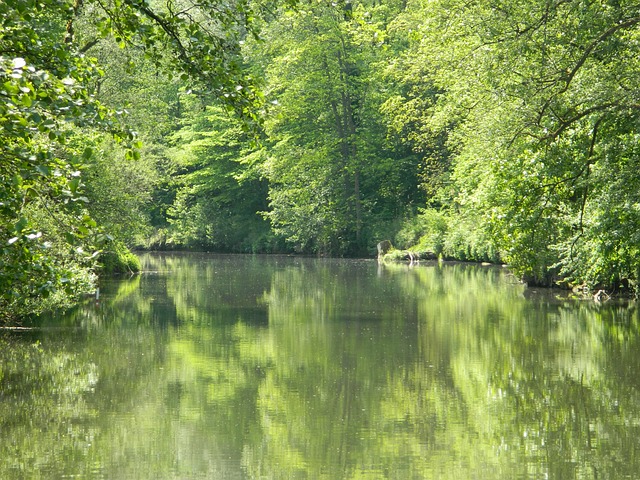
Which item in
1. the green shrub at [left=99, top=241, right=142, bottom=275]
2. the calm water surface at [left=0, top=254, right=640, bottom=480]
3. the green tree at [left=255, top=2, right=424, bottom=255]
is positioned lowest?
the calm water surface at [left=0, top=254, right=640, bottom=480]

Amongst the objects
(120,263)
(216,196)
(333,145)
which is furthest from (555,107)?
(216,196)

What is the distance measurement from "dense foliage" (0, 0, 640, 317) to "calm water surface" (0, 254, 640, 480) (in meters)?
1.47

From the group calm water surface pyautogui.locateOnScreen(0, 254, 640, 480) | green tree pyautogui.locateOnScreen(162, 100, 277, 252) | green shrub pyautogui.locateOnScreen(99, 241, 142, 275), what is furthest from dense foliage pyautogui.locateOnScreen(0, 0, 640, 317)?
green shrub pyautogui.locateOnScreen(99, 241, 142, 275)

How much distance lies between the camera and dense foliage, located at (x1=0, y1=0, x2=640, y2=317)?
5.96 meters

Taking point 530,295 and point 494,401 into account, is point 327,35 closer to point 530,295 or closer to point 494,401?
point 530,295

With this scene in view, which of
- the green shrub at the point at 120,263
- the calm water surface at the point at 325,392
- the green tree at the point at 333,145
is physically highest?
the green tree at the point at 333,145

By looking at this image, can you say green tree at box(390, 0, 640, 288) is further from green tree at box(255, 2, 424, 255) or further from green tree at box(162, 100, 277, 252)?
green tree at box(162, 100, 277, 252)

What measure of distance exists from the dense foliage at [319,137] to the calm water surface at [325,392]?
1.47 metres

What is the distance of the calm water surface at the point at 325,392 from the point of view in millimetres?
7840

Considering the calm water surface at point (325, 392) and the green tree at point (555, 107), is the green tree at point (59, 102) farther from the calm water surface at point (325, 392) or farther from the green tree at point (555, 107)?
the green tree at point (555, 107)


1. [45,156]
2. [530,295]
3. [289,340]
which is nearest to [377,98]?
[530,295]

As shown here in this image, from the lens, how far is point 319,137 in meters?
43.0

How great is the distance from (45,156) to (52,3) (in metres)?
1.45

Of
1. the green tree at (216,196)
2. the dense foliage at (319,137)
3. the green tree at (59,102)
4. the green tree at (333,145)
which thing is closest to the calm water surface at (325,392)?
the dense foliage at (319,137)
